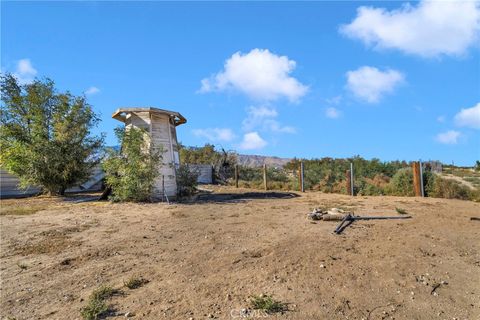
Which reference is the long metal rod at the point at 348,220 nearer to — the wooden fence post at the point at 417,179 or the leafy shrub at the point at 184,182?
Result: the wooden fence post at the point at 417,179

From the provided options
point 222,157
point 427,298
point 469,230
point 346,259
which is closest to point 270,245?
point 346,259

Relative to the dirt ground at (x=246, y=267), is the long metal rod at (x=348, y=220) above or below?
above

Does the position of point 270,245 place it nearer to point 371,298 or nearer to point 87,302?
point 371,298

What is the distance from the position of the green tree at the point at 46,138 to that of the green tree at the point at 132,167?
3451 mm

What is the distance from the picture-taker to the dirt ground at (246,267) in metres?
3.49

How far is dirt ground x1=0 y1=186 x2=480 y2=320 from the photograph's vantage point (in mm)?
3486

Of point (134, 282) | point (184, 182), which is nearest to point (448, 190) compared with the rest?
point (184, 182)

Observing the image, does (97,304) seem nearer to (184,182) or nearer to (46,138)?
(184,182)

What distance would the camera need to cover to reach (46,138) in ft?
45.1

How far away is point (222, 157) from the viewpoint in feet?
87.0

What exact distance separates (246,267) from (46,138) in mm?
12008

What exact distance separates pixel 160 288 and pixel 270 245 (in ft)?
6.16

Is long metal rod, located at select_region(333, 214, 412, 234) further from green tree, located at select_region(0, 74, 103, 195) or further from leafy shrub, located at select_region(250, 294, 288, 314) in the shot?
green tree, located at select_region(0, 74, 103, 195)

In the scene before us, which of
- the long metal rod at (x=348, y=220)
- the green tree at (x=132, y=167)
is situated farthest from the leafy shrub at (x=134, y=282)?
the green tree at (x=132, y=167)
